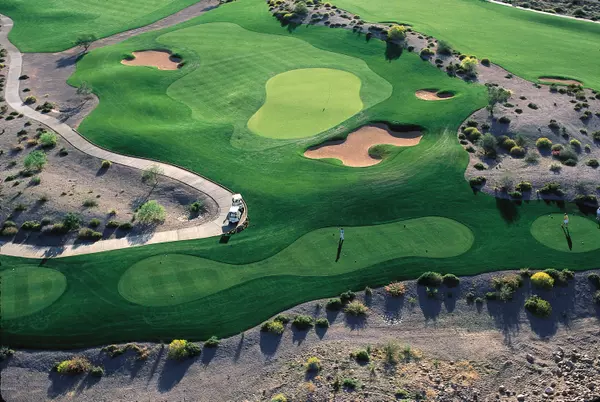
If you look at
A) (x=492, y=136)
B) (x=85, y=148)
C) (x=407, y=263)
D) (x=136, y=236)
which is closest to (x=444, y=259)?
(x=407, y=263)

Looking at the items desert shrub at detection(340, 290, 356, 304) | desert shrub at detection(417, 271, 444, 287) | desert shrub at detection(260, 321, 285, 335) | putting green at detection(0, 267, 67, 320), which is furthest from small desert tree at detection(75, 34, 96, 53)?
desert shrub at detection(417, 271, 444, 287)

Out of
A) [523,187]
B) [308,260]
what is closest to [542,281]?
[523,187]

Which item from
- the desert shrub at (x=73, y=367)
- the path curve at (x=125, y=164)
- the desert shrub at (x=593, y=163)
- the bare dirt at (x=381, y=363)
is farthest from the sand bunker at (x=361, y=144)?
the desert shrub at (x=73, y=367)

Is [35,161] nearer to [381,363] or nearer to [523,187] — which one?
[381,363]

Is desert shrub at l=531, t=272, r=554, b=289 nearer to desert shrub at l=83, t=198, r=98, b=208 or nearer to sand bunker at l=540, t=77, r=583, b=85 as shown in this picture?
desert shrub at l=83, t=198, r=98, b=208

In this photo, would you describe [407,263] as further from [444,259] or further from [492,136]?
[492,136]

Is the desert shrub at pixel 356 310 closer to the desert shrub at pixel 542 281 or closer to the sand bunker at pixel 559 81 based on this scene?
the desert shrub at pixel 542 281
